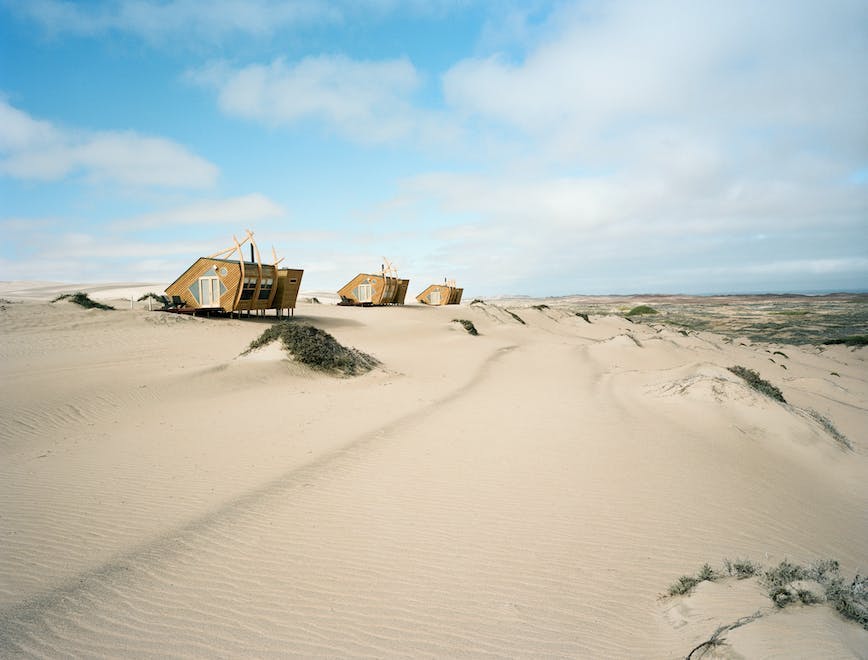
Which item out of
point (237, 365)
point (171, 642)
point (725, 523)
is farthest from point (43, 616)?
point (237, 365)

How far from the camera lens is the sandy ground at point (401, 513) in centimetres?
348

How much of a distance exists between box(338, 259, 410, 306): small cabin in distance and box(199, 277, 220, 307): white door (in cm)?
1732

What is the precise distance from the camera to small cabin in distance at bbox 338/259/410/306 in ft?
134

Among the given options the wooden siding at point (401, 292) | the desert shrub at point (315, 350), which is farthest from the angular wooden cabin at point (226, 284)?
the wooden siding at point (401, 292)

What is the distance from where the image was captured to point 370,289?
41.0 metres

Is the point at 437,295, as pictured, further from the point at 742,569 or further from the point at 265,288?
the point at 742,569

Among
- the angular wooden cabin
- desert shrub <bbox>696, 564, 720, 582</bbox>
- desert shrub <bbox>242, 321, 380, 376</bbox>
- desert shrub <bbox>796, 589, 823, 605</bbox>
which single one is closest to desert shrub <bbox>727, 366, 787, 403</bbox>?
desert shrub <bbox>696, 564, 720, 582</bbox>

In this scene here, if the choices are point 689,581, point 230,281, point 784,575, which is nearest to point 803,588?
point 784,575

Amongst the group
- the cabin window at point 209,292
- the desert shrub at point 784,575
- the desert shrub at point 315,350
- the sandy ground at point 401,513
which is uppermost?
the cabin window at point 209,292

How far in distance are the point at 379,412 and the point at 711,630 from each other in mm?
7952

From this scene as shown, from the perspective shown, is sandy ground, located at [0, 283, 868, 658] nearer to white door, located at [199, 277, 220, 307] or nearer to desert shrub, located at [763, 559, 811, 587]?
desert shrub, located at [763, 559, 811, 587]

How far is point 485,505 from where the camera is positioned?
19.0ft

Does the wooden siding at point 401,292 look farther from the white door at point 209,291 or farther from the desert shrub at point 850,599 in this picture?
the desert shrub at point 850,599

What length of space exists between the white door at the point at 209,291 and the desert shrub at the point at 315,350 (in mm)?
10884
